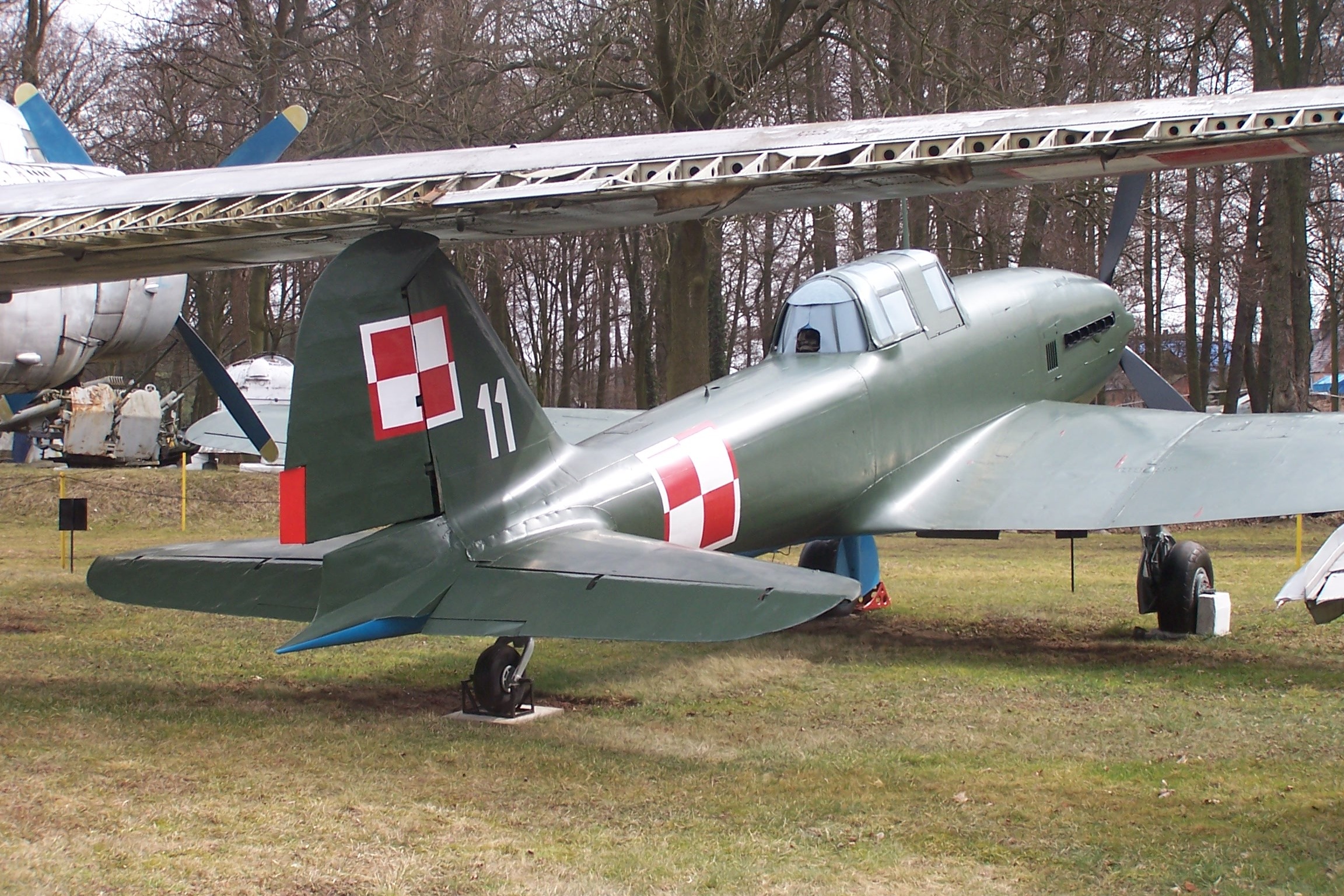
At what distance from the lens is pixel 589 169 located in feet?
19.8

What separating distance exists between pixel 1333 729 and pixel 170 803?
5640 millimetres

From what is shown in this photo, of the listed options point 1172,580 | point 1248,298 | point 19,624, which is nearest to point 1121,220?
point 1172,580

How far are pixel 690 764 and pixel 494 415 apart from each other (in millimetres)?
2054

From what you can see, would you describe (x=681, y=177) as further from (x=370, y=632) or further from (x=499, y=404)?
(x=370, y=632)

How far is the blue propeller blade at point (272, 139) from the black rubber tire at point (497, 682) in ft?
17.6

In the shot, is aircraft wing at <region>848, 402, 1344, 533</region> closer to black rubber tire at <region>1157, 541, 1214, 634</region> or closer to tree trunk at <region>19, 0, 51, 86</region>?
black rubber tire at <region>1157, 541, 1214, 634</region>

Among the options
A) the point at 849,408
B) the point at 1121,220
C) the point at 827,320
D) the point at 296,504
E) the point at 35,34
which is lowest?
the point at 296,504

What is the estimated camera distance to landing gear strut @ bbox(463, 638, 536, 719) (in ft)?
22.5

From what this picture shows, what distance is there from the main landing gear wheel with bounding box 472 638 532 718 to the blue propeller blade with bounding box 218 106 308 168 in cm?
536

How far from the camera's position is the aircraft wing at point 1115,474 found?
335 inches

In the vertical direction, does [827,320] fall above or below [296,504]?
above

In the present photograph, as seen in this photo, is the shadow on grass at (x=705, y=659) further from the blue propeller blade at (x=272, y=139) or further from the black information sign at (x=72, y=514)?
the blue propeller blade at (x=272, y=139)

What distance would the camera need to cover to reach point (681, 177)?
19.5ft

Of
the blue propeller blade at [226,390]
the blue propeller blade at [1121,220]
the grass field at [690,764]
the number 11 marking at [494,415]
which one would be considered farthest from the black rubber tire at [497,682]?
the blue propeller blade at [1121,220]
